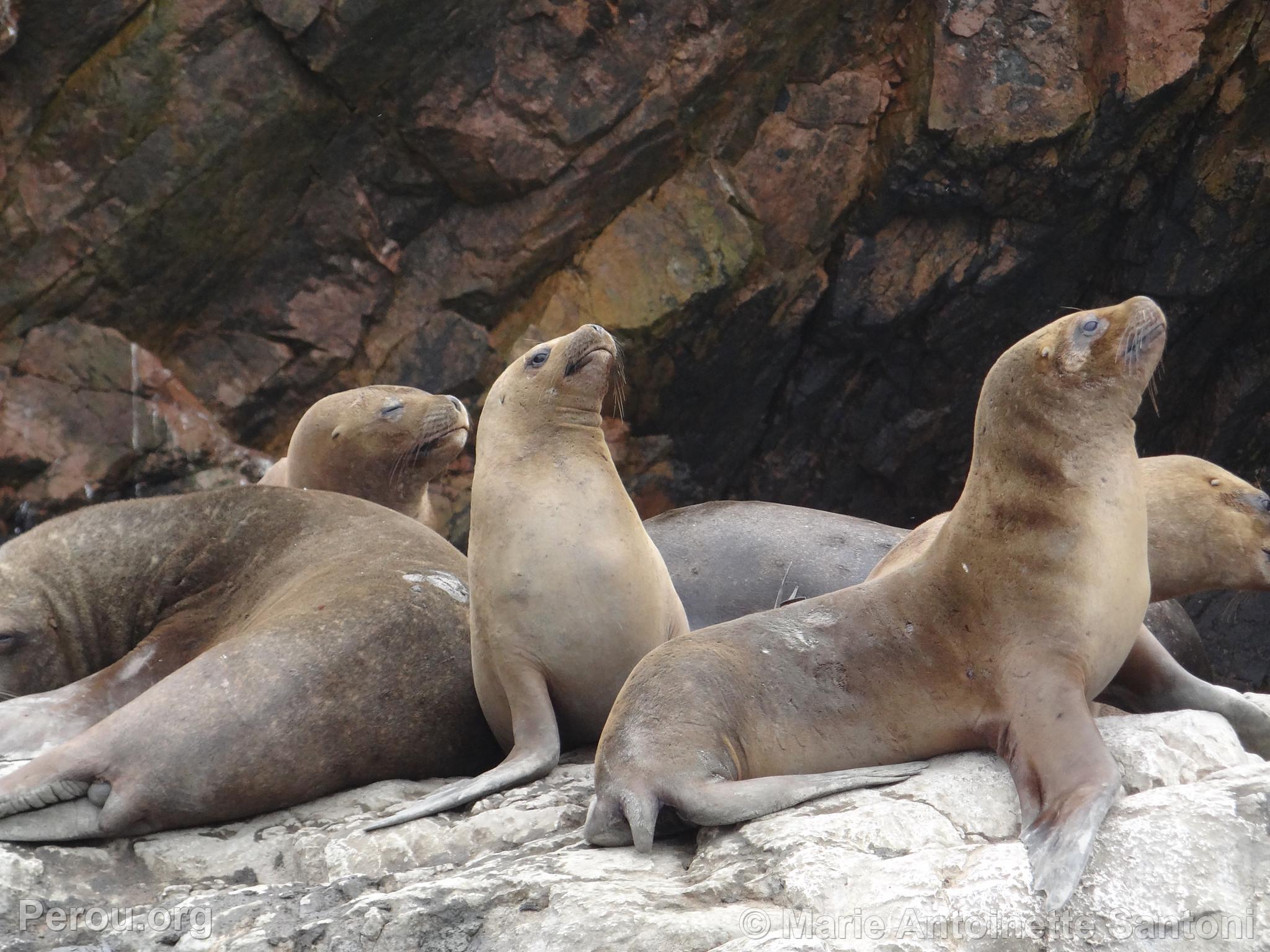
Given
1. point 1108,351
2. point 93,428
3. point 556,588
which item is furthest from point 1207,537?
point 93,428

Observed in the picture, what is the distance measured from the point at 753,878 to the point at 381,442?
442 centimetres

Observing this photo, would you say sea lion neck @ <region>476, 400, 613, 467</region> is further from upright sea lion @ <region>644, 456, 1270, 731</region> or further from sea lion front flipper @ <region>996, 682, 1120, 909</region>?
sea lion front flipper @ <region>996, 682, 1120, 909</region>

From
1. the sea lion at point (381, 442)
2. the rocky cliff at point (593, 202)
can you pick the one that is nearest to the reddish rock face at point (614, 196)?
the rocky cliff at point (593, 202)

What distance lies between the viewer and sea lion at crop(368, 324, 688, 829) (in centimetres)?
490

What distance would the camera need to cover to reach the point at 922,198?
10.1 m

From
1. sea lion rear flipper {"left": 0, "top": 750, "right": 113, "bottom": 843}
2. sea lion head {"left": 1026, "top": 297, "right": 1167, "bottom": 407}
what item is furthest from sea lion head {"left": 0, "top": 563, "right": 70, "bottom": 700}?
sea lion head {"left": 1026, "top": 297, "right": 1167, "bottom": 407}

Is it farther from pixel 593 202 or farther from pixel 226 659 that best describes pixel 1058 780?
pixel 593 202

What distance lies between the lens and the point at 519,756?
15.3 ft

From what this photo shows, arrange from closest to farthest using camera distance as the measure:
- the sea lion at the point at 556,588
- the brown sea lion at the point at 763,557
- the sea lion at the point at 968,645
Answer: the sea lion at the point at 968,645 → the sea lion at the point at 556,588 → the brown sea lion at the point at 763,557

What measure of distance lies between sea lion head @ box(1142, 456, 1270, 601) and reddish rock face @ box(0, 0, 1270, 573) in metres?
4.65

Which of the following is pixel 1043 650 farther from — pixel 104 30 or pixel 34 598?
pixel 104 30

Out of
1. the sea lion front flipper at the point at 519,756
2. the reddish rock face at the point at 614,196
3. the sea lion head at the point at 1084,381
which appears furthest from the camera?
the reddish rock face at the point at 614,196

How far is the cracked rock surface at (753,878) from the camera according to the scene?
3.24m

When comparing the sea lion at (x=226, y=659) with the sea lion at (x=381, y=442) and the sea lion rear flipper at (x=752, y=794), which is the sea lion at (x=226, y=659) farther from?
the sea lion rear flipper at (x=752, y=794)
